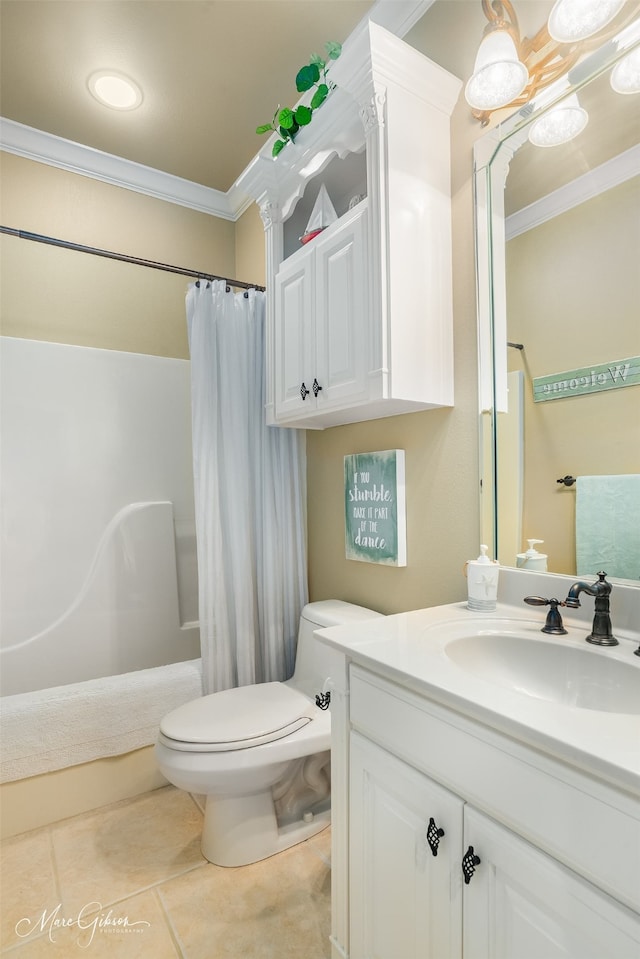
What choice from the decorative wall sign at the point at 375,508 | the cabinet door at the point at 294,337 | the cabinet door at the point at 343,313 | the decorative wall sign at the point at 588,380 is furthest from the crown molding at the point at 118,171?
the decorative wall sign at the point at 588,380

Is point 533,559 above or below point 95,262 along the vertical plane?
below

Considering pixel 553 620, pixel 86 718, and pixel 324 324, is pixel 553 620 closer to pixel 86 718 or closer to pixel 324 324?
pixel 324 324

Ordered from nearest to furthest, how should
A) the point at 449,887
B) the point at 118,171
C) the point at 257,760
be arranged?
the point at 449,887 → the point at 257,760 → the point at 118,171

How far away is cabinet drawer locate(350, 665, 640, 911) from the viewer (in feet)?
1.91

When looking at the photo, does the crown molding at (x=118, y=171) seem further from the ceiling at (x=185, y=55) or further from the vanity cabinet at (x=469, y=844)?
the vanity cabinet at (x=469, y=844)

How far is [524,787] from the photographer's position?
2.26ft

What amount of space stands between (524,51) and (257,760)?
1969 millimetres

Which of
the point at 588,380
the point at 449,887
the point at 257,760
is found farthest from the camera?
the point at 257,760

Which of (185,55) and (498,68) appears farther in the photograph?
(185,55)

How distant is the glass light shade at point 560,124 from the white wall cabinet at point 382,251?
0.29 metres

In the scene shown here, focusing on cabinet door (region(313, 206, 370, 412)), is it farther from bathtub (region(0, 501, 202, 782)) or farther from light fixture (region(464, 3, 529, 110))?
bathtub (region(0, 501, 202, 782))

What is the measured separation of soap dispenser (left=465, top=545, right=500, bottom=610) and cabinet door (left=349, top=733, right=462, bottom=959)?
0.45 metres

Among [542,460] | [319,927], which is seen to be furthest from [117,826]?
[542,460]

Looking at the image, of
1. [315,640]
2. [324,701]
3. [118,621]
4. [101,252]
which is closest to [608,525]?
[324,701]
